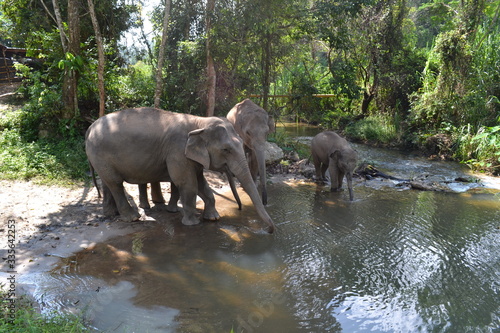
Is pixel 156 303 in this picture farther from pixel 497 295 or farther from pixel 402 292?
pixel 497 295

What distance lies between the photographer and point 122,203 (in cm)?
711

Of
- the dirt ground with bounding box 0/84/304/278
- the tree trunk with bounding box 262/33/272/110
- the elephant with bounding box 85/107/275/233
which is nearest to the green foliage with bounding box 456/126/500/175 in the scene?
the tree trunk with bounding box 262/33/272/110

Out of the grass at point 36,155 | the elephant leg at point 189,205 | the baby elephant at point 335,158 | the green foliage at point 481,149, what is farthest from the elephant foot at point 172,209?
the green foliage at point 481,149

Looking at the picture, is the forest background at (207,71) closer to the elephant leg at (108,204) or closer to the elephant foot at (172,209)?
the elephant leg at (108,204)

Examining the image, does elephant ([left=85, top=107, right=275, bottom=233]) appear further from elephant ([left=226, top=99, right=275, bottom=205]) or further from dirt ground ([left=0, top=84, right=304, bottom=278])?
elephant ([left=226, top=99, right=275, bottom=205])

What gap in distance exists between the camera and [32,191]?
791 centimetres

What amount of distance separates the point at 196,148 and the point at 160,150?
2.56ft

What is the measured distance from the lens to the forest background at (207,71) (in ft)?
36.4

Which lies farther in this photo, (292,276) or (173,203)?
(173,203)

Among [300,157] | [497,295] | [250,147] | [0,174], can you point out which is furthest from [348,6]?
[0,174]

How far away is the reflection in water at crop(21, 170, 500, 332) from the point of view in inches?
175

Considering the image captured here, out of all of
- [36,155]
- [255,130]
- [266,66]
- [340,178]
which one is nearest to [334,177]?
[340,178]

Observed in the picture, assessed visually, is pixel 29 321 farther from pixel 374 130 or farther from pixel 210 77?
pixel 374 130

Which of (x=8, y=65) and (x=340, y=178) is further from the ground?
Result: (x=8, y=65)
